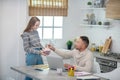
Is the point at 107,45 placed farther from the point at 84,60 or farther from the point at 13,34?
the point at 13,34

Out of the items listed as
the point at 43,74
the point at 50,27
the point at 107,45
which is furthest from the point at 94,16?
the point at 43,74

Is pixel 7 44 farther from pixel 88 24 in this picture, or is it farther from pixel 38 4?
pixel 88 24

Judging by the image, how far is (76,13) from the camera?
742cm

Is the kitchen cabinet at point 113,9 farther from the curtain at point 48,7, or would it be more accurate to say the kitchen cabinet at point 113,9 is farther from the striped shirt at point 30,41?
the striped shirt at point 30,41

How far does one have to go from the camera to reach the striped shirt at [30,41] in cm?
559

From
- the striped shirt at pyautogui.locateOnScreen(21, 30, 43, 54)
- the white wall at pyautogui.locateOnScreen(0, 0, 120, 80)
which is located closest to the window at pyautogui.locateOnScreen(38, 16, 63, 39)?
the white wall at pyautogui.locateOnScreen(0, 0, 120, 80)

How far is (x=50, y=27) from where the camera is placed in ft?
23.6

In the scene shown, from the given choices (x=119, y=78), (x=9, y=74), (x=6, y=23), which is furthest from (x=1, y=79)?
(x=119, y=78)

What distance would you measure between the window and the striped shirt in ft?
4.40

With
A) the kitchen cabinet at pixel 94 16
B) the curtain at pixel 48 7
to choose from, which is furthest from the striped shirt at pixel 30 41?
the kitchen cabinet at pixel 94 16

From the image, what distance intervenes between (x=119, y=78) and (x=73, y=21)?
3092 mm

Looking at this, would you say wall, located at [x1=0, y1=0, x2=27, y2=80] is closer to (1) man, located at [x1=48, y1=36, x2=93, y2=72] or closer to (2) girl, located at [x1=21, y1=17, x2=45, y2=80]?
(2) girl, located at [x1=21, y1=17, x2=45, y2=80]

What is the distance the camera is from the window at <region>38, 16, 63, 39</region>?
7.08m

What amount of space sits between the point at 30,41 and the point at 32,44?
2.8 inches
